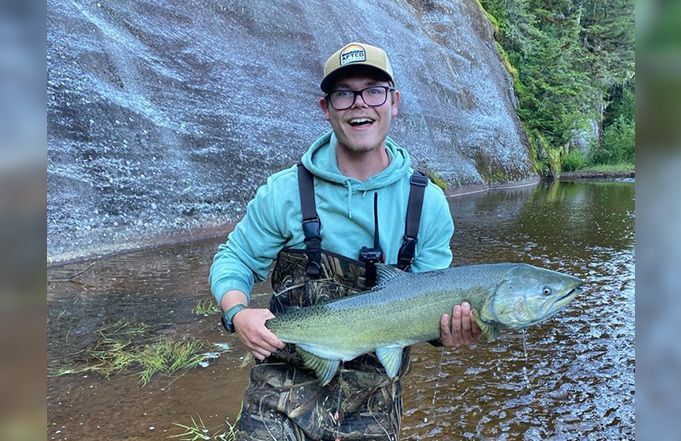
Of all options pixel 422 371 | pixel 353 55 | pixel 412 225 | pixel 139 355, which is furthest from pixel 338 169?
pixel 139 355

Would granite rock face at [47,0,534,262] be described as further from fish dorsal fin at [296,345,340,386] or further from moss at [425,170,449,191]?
fish dorsal fin at [296,345,340,386]

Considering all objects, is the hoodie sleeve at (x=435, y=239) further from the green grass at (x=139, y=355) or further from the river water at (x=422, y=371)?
the green grass at (x=139, y=355)

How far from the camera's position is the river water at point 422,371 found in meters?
4.76

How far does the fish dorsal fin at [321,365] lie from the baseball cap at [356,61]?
1567mm

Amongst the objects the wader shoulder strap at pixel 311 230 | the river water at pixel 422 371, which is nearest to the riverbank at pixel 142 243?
the river water at pixel 422 371

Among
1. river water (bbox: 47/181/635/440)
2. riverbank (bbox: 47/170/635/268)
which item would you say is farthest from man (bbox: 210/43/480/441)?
riverbank (bbox: 47/170/635/268)

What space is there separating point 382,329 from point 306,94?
1498cm

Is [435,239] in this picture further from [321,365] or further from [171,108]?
[171,108]

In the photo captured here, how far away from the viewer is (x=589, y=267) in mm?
10375

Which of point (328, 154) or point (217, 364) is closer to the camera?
point (328, 154)

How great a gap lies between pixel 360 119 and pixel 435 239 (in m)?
0.87

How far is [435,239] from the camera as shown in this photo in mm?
3148

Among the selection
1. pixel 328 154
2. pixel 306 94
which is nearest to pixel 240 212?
pixel 306 94
